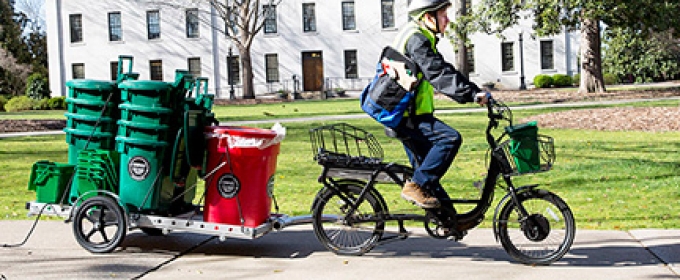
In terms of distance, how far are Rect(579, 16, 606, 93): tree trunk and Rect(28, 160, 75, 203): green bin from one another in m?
26.6

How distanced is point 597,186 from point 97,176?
551 cm

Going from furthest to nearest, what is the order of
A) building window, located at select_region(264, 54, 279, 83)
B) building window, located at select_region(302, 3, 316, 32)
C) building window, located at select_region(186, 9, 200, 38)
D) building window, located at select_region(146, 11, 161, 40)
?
building window, located at select_region(146, 11, 161, 40)
building window, located at select_region(264, 54, 279, 83)
building window, located at select_region(186, 9, 200, 38)
building window, located at select_region(302, 3, 316, 32)

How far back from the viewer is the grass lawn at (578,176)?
8.00 meters

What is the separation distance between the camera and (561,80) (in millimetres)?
47969

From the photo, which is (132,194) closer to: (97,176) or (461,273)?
(97,176)

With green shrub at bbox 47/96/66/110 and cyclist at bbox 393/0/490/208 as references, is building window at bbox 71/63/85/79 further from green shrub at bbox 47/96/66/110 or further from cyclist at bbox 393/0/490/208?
cyclist at bbox 393/0/490/208

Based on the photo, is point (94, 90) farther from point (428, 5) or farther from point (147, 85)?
point (428, 5)

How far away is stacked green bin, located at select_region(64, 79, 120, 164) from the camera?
21.6 feet

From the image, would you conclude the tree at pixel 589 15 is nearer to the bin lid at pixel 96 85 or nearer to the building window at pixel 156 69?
the bin lid at pixel 96 85

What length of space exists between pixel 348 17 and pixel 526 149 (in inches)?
1842

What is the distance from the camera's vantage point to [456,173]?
1111 centimetres

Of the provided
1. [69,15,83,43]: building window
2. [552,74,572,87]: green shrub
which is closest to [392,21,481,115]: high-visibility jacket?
[552,74,572,87]: green shrub

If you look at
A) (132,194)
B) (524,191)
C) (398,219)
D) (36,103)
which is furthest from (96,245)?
(36,103)

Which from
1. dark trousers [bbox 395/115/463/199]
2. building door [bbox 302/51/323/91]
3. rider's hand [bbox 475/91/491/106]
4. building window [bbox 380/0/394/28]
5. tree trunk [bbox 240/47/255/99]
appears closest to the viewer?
rider's hand [bbox 475/91/491/106]
